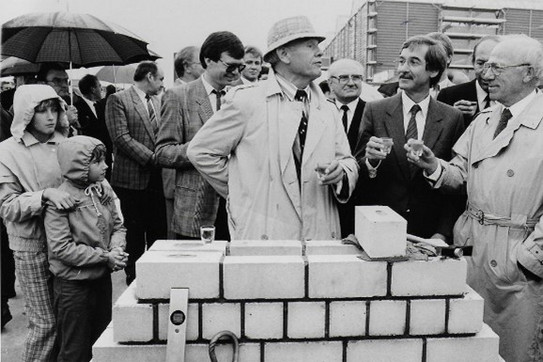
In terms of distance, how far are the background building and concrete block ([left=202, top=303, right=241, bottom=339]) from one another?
61104 millimetres

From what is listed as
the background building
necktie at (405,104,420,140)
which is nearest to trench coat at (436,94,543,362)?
necktie at (405,104,420,140)

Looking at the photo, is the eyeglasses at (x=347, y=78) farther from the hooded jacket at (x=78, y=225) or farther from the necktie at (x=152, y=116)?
the hooded jacket at (x=78, y=225)

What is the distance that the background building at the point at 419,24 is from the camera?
2544 inches

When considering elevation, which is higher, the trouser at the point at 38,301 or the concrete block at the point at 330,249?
the concrete block at the point at 330,249

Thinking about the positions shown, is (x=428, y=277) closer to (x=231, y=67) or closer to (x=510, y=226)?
(x=510, y=226)

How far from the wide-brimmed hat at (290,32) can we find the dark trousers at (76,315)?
1.78m

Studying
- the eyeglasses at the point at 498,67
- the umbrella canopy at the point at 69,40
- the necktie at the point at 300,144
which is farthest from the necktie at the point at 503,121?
the umbrella canopy at the point at 69,40

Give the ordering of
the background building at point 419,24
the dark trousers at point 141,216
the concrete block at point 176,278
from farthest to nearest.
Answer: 1. the background building at point 419,24
2. the dark trousers at point 141,216
3. the concrete block at point 176,278

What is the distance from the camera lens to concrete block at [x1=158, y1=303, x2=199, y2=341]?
164 cm

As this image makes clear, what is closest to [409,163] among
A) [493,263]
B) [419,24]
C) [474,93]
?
[493,263]

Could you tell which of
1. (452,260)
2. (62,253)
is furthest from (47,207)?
(452,260)

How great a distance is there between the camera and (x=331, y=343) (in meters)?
1.68

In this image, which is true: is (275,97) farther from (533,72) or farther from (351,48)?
(351,48)

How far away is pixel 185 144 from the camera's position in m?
4.09
